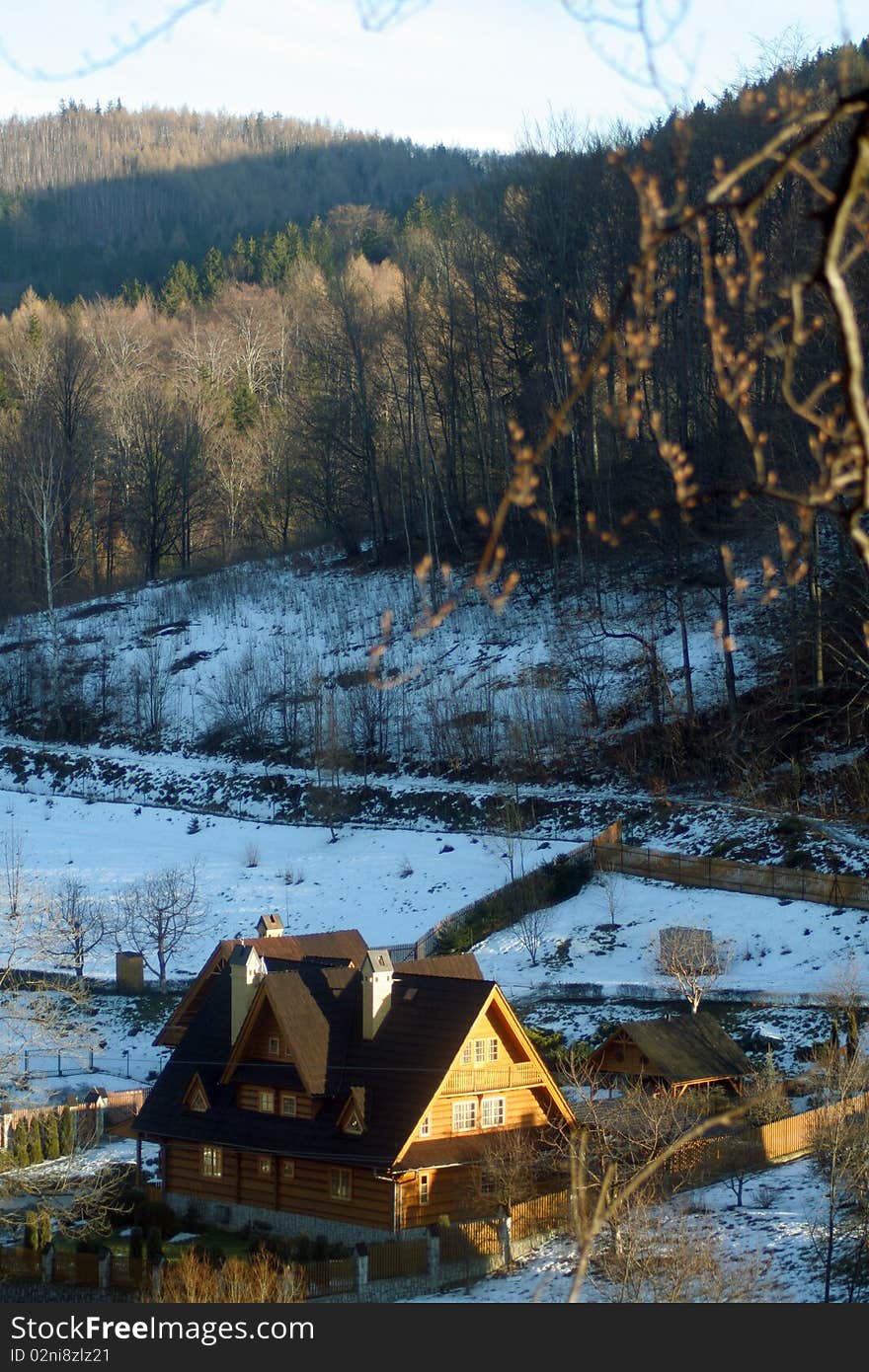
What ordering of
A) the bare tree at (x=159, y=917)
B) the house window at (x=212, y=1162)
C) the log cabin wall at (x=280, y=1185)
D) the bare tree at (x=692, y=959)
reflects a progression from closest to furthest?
1. the log cabin wall at (x=280, y=1185)
2. the house window at (x=212, y=1162)
3. the bare tree at (x=692, y=959)
4. the bare tree at (x=159, y=917)

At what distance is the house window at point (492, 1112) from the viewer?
24.1 meters

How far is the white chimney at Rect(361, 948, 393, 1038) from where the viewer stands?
2523 centimetres

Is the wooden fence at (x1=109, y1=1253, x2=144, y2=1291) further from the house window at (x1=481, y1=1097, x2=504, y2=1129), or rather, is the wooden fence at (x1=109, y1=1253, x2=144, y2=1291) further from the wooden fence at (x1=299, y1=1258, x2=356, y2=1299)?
the house window at (x1=481, y1=1097, x2=504, y2=1129)

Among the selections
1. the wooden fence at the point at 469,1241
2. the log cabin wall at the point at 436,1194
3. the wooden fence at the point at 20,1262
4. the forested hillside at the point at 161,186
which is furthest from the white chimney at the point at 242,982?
the forested hillside at the point at 161,186

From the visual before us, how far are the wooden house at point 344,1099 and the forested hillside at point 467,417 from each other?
8.16 meters

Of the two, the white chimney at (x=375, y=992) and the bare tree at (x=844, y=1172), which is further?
the white chimney at (x=375, y=992)

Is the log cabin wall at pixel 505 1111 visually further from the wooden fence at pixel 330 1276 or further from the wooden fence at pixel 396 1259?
the wooden fence at pixel 330 1276

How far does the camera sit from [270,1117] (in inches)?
977

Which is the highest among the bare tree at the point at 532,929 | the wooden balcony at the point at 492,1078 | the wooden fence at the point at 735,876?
the wooden fence at the point at 735,876

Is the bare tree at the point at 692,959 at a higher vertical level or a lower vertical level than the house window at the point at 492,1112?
higher

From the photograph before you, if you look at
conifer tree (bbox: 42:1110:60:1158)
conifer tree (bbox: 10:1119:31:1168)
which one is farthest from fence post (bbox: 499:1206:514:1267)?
conifer tree (bbox: 42:1110:60:1158)

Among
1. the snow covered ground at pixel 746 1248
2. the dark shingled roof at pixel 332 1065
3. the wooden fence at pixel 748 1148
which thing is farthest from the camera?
the dark shingled roof at pixel 332 1065

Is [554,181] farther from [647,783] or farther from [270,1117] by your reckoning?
[270,1117]

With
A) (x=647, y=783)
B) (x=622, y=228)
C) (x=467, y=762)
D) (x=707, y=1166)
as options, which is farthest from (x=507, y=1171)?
(x=622, y=228)
